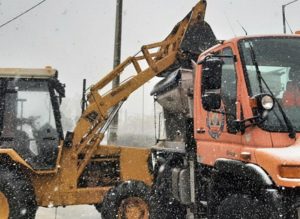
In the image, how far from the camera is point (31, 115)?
27.7 ft

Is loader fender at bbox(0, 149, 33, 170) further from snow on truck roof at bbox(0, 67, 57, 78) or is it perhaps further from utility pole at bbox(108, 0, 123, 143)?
utility pole at bbox(108, 0, 123, 143)

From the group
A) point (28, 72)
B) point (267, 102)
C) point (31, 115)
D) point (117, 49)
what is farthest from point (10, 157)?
point (117, 49)

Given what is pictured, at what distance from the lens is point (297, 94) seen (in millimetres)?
4523

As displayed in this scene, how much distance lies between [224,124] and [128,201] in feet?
12.8

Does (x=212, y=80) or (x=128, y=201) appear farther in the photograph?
(x=128, y=201)

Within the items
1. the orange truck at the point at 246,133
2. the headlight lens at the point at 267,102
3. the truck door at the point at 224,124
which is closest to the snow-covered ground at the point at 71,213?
the orange truck at the point at 246,133

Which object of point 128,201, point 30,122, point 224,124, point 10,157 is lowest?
point 128,201

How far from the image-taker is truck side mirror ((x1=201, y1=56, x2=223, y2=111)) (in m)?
4.54

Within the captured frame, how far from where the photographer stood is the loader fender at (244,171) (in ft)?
13.2

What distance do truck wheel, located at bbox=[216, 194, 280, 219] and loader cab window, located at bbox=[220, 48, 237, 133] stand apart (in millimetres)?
675

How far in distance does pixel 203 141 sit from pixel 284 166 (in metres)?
1.80

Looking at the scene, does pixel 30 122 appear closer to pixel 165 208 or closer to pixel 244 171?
pixel 165 208

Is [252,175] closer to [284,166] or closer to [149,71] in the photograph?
[284,166]

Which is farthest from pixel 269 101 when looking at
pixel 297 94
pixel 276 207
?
pixel 276 207
